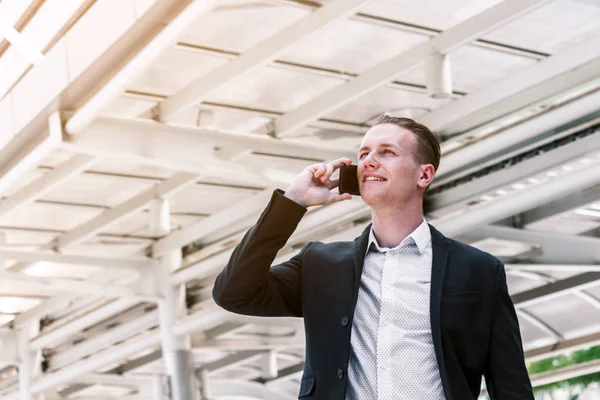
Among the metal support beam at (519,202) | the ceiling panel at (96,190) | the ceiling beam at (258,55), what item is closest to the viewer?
the ceiling beam at (258,55)

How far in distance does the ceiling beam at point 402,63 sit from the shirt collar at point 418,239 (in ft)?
23.5

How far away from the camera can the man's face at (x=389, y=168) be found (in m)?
2.96

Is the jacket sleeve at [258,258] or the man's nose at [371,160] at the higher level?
the man's nose at [371,160]

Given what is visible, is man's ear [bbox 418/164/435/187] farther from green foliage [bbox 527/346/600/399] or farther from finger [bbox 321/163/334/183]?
green foliage [bbox 527/346/600/399]

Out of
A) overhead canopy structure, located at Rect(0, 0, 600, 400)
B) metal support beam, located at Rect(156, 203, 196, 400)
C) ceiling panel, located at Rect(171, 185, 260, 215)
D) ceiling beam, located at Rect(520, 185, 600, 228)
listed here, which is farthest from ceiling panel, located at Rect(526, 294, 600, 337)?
ceiling panel, located at Rect(171, 185, 260, 215)

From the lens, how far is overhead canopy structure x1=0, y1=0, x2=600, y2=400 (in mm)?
10578

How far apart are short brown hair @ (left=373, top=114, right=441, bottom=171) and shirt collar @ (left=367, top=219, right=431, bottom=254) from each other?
0.18 m

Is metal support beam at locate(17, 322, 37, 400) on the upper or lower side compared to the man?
upper

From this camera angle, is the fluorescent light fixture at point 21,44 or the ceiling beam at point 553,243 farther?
the ceiling beam at point 553,243

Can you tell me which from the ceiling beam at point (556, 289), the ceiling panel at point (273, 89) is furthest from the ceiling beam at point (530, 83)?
the ceiling beam at point (556, 289)

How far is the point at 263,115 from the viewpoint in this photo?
1347 cm

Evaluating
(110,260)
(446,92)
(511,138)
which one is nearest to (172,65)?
(446,92)

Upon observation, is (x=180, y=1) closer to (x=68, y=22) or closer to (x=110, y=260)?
(x=68, y=22)

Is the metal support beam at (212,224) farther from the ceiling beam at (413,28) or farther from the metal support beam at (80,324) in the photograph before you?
the ceiling beam at (413,28)
